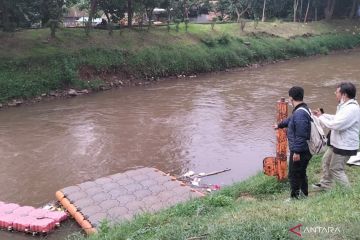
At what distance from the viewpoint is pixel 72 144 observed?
1209 centimetres

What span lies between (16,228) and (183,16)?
24372mm

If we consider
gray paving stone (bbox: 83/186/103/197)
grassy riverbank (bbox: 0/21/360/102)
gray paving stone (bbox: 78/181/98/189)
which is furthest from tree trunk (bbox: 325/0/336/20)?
gray paving stone (bbox: 83/186/103/197)

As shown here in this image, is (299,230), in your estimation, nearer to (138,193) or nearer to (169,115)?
(138,193)

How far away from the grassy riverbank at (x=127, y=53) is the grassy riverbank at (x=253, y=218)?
12762 millimetres

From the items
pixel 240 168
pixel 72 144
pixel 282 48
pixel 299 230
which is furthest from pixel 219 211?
pixel 282 48

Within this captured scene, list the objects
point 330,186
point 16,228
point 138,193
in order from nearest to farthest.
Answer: point 330,186, point 16,228, point 138,193

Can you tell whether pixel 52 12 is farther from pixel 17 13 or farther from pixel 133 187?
pixel 133 187

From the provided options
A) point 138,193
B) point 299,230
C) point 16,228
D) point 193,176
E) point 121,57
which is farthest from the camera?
point 121,57

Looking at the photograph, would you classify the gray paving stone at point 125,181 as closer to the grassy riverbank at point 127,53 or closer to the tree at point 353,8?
the grassy riverbank at point 127,53

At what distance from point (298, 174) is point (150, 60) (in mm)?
16833

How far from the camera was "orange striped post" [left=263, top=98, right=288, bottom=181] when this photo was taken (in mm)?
6723

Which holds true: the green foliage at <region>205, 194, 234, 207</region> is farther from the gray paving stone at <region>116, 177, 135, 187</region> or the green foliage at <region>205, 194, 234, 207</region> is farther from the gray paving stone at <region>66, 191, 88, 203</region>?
the gray paving stone at <region>66, 191, 88, 203</region>

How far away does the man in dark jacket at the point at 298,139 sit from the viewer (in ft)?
19.5

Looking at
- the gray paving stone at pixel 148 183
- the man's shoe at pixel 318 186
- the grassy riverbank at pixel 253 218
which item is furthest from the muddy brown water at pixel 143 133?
the man's shoe at pixel 318 186
